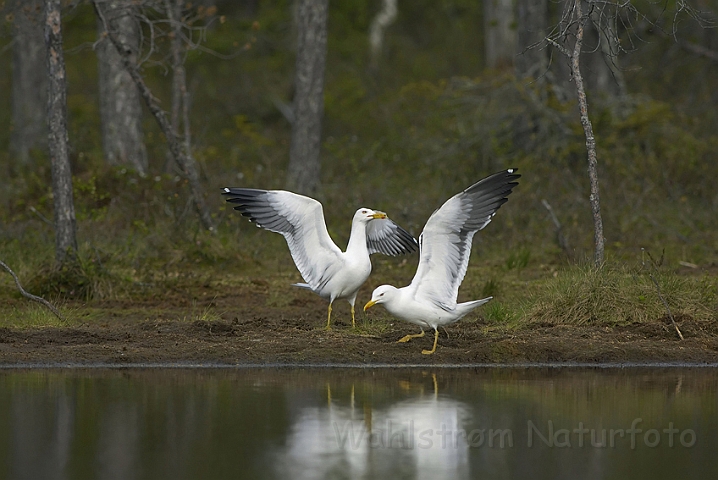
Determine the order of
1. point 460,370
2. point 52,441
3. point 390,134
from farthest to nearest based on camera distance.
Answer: point 390,134 < point 460,370 < point 52,441

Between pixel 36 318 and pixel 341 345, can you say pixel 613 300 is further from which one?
pixel 36 318

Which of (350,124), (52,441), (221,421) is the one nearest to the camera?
(52,441)

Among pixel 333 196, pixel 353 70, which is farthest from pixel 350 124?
pixel 333 196

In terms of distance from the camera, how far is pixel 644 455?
275 inches

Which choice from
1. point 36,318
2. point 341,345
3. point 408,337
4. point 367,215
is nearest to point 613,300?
point 408,337

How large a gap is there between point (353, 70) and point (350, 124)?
7.63ft

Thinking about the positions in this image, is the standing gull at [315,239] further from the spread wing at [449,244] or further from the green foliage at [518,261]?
the green foliage at [518,261]

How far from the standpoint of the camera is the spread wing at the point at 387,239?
43.1ft

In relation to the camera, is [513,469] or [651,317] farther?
[651,317]

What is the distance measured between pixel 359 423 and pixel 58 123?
257 inches

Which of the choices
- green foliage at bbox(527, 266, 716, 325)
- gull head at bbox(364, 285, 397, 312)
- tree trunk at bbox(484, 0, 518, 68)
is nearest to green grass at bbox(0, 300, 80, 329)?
gull head at bbox(364, 285, 397, 312)

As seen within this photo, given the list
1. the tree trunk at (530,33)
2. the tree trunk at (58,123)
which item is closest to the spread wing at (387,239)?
the tree trunk at (58,123)

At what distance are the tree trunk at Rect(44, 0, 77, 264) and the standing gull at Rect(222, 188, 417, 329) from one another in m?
2.09

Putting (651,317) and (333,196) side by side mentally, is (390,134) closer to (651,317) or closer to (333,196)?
(333,196)
